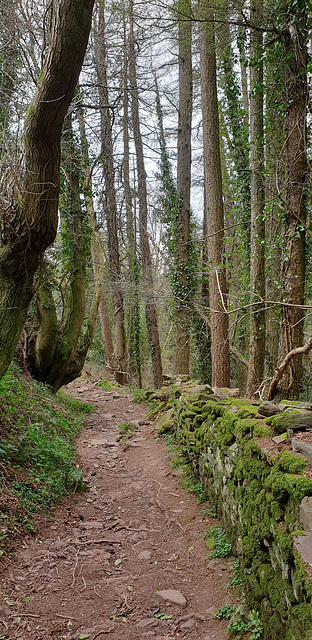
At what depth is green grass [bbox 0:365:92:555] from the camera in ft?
11.8

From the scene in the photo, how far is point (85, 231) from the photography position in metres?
9.35

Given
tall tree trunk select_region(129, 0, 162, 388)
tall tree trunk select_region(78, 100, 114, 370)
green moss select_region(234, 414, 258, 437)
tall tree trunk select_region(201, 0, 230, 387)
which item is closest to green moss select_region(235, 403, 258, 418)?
green moss select_region(234, 414, 258, 437)

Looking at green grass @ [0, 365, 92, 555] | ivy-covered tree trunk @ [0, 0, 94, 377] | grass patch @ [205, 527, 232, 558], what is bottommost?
grass patch @ [205, 527, 232, 558]

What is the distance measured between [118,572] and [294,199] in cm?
495

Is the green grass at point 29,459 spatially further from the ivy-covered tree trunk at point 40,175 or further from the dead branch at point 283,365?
the dead branch at point 283,365

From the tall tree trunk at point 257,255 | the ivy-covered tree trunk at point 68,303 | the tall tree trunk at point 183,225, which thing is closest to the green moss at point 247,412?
the tall tree trunk at point 257,255

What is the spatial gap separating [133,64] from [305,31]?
9453 millimetres

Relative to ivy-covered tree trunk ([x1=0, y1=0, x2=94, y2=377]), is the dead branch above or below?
below

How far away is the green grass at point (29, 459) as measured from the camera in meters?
3.60

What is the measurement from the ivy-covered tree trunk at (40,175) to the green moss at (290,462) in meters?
2.86

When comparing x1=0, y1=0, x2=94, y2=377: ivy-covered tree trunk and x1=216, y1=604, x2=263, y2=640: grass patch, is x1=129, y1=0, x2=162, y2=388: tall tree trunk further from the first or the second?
x1=216, y1=604, x2=263, y2=640: grass patch

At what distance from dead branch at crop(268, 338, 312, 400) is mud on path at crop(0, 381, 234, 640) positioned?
5.88 feet

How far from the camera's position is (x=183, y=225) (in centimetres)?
1086

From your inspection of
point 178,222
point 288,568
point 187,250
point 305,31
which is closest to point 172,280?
point 187,250
